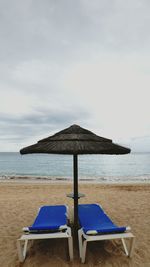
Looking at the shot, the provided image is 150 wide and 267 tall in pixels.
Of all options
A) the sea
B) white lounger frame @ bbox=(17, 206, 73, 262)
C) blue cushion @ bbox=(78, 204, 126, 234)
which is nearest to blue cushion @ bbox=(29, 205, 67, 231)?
white lounger frame @ bbox=(17, 206, 73, 262)

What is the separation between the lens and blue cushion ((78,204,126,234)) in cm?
329

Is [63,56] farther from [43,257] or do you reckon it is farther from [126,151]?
[43,257]

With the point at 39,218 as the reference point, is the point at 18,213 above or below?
below

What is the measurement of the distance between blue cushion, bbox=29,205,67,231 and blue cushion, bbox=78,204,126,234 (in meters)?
0.40

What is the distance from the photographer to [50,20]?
7156 mm

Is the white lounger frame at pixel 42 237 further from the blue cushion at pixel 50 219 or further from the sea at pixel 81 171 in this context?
the sea at pixel 81 171

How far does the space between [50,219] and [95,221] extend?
914 mm

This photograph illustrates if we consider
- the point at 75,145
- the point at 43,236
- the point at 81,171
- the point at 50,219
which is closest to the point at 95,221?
the point at 50,219

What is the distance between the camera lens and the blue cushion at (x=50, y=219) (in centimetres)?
335

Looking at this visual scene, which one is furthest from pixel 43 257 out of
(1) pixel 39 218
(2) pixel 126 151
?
(2) pixel 126 151

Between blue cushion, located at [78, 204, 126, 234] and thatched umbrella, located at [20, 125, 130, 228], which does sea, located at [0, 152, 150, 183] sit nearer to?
blue cushion, located at [78, 204, 126, 234]

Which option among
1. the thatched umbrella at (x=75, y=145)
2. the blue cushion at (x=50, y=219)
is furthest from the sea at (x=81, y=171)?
the thatched umbrella at (x=75, y=145)

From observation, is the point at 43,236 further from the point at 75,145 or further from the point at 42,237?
the point at 75,145

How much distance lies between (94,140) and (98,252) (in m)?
2.07
